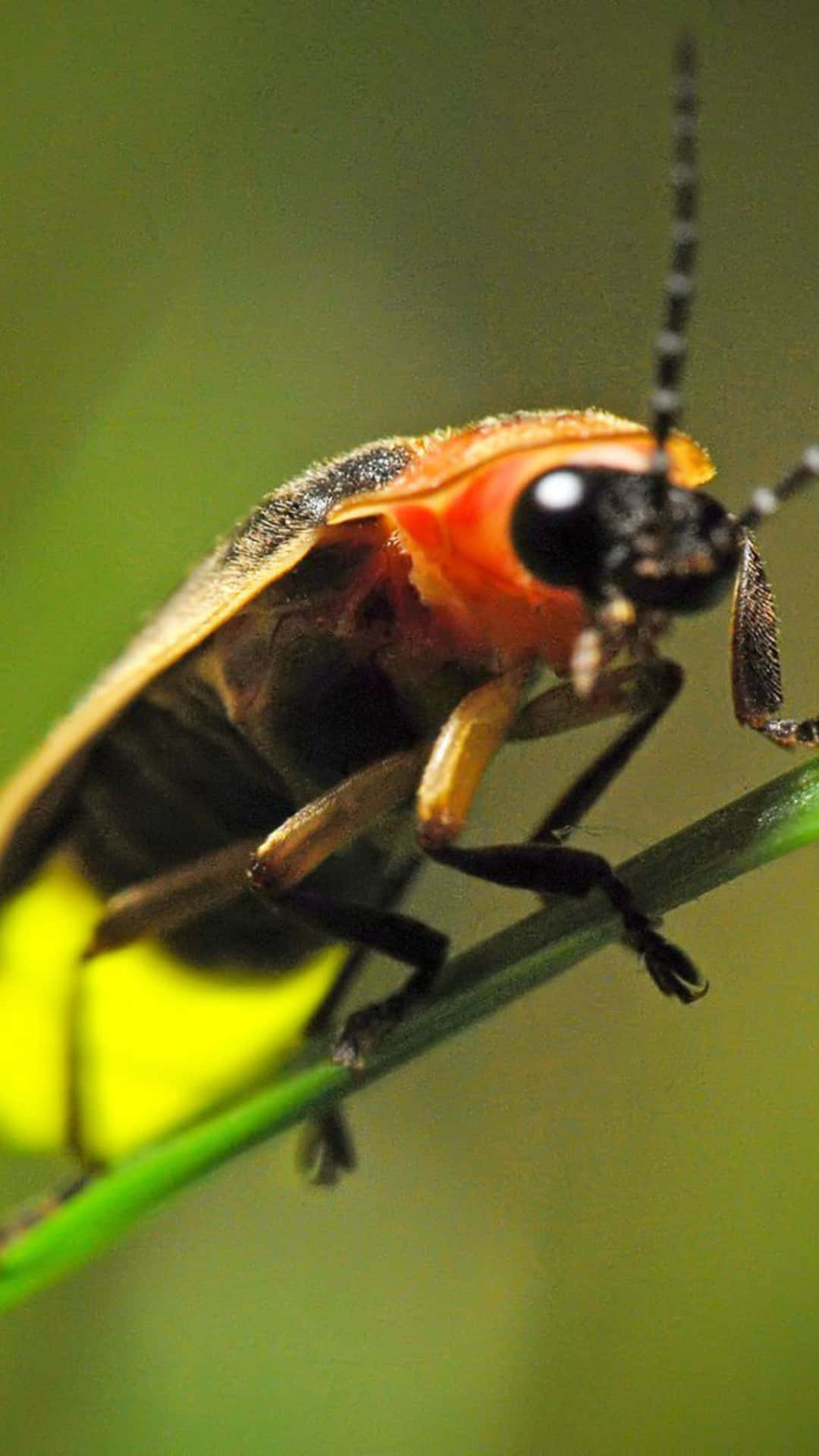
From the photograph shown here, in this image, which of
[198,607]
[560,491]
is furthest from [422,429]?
[560,491]

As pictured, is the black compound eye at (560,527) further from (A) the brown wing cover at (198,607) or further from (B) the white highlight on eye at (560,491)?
(A) the brown wing cover at (198,607)

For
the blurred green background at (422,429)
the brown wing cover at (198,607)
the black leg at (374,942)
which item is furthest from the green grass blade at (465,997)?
the blurred green background at (422,429)

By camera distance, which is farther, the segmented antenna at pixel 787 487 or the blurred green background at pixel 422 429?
the blurred green background at pixel 422 429

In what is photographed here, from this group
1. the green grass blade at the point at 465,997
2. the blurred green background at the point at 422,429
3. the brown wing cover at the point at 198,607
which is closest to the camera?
the green grass blade at the point at 465,997

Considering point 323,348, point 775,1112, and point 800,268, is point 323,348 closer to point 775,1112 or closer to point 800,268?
point 800,268

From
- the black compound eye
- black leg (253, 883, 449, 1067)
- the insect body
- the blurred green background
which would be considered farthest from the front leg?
the blurred green background

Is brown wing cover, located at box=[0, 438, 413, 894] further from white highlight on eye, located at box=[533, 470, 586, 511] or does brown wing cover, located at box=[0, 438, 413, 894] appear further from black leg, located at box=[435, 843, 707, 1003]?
black leg, located at box=[435, 843, 707, 1003]

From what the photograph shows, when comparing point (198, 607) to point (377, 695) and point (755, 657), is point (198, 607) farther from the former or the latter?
point (755, 657)
